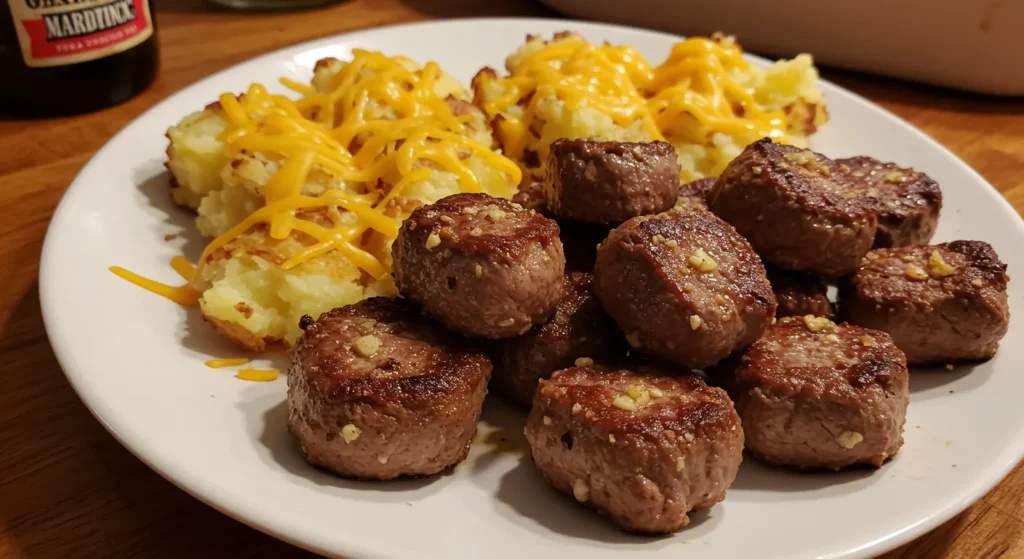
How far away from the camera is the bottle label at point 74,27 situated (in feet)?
11.1

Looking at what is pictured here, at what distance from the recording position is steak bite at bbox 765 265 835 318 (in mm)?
2262

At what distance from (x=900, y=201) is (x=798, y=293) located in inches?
21.4

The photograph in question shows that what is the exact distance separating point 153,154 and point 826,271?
2285 millimetres

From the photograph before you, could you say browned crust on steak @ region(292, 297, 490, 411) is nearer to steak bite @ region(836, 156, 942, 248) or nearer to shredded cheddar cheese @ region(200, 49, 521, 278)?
shredded cheddar cheese @ region(200, 49, 521, 278)

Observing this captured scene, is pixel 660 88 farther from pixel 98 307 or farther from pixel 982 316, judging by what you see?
pixel 98 307

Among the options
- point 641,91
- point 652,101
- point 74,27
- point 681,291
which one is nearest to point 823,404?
point 681,291

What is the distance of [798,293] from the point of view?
228cm

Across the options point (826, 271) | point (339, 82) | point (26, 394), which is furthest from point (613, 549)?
point (339, 82)

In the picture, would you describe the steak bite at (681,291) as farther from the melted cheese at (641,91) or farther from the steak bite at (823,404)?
the melted cheese at (641,91)

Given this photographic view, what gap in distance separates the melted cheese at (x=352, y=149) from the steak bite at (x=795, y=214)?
0.83 metres

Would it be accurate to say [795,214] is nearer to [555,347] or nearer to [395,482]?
[555,347]

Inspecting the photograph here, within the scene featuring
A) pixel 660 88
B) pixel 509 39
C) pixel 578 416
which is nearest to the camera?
pixel 578 416

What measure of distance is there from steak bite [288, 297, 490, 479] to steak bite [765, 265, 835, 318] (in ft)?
2.94

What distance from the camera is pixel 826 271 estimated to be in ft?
7.41
